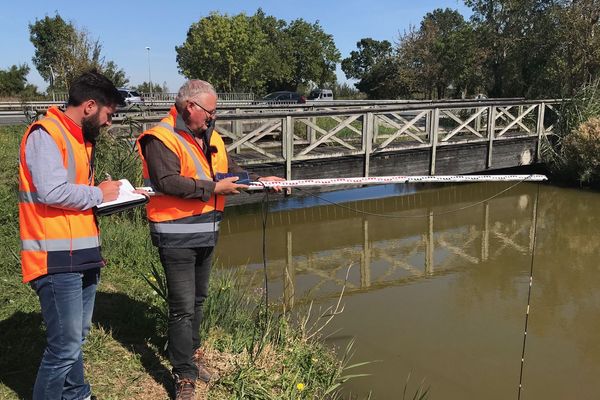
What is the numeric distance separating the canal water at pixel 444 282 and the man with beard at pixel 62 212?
218 cm

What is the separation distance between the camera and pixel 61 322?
219 cm

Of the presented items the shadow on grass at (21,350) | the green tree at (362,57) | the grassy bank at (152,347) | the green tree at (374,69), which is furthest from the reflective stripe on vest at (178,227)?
the green tree at (362,57)

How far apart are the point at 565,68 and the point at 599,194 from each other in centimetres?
716

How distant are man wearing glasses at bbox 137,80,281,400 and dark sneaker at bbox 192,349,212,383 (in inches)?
5.2

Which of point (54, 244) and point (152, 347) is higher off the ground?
point (54, 244)

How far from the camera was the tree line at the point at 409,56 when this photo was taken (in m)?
16.0

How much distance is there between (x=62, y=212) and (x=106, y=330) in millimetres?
1617

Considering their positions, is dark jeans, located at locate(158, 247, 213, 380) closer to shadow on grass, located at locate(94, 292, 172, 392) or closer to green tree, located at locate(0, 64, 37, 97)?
shadow on grass, located at locate(94, 292, 172, 392)

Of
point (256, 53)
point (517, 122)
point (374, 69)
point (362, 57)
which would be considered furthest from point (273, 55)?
point (517, 122)

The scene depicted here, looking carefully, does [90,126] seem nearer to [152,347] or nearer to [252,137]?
[152,347]

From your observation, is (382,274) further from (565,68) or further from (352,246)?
(565,68)

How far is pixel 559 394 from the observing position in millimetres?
3941

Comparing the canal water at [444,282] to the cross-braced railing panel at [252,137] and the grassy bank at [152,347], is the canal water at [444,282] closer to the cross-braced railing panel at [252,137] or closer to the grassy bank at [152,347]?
the grassy bank at [152,347]

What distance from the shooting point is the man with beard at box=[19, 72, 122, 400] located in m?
2.03
